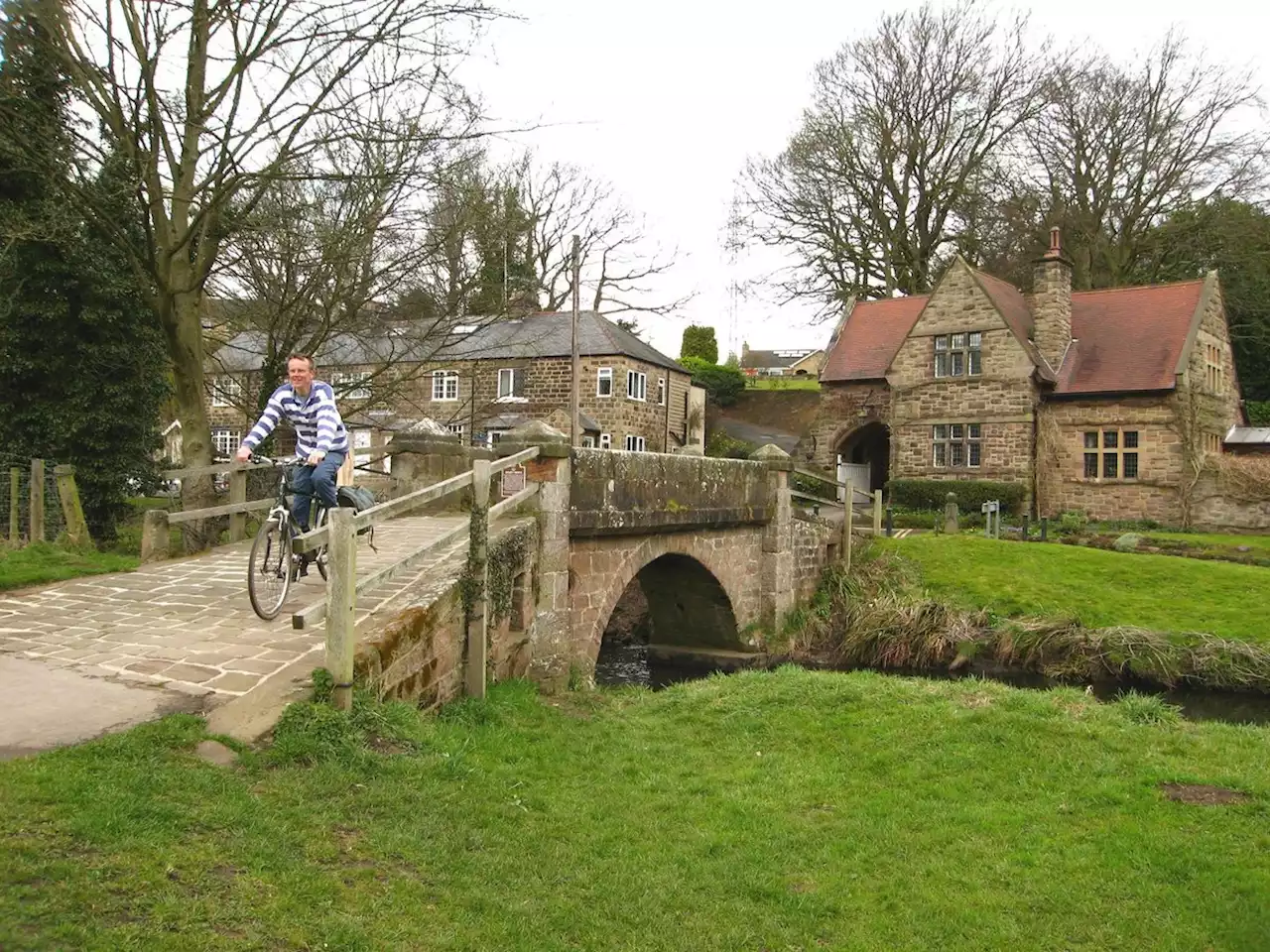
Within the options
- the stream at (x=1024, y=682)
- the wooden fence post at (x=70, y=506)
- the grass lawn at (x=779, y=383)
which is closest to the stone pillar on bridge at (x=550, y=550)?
the stream at (x=1024, y=682)

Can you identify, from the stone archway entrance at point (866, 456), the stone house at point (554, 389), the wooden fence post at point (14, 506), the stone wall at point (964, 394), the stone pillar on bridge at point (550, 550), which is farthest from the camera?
the stone house at point (554, 389)

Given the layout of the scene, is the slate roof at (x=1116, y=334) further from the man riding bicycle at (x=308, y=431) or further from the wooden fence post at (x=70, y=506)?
the man riding bicycle at (x=308, y=431)

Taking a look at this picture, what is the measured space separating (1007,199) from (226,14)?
32.5m

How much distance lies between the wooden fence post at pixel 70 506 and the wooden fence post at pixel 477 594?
7152mm

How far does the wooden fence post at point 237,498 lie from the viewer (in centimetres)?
1018

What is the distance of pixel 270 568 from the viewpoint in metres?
6.84

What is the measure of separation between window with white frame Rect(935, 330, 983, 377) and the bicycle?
79.6ft

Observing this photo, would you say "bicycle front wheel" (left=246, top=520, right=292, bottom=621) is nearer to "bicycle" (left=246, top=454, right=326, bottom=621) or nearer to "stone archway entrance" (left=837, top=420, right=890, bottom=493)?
"bicycle" (left=246, top=454, right=326, bottom=621)

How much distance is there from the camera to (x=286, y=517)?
22.6 feet

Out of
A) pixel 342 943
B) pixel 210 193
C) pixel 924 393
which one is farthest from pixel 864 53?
pixel 342 943

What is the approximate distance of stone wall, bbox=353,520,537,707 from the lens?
606cm

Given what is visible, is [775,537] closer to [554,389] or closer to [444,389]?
Answer: [554,389]

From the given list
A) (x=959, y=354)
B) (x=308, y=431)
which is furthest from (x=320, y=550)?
(x=959, y=354)

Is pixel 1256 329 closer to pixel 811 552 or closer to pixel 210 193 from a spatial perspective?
pixel 811 552
